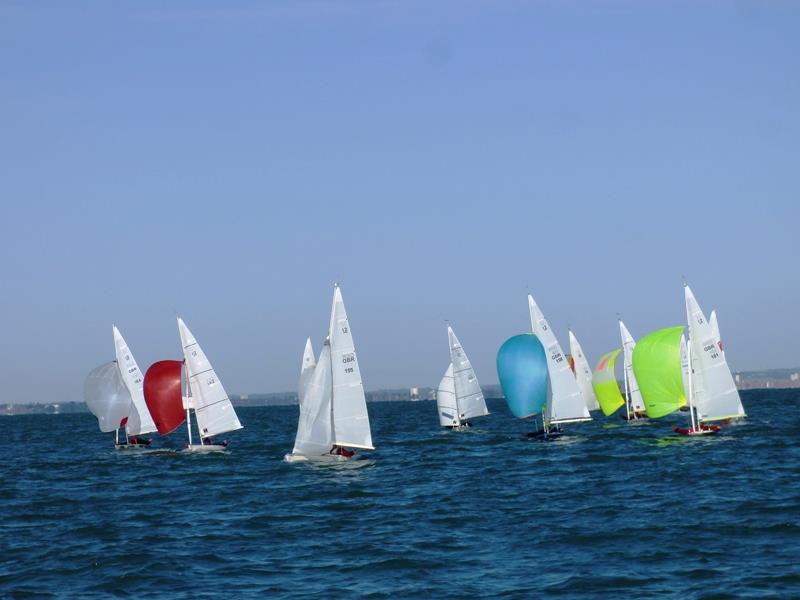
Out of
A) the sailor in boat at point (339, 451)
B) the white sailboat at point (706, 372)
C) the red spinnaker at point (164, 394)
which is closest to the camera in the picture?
the sailor in boat at point (339, 451)

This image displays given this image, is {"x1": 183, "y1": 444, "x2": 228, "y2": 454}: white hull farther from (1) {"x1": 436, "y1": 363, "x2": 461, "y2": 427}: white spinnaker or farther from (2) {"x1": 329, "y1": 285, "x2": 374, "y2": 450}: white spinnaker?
(1) {"x1": 436, "y1": 363, "x2": 461, "y2": 427}: white spinnaker

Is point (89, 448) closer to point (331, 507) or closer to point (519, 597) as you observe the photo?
point (331, 507)

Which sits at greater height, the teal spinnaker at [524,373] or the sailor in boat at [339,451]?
the teal spinnaker at [524,373]

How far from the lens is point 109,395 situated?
213 ft

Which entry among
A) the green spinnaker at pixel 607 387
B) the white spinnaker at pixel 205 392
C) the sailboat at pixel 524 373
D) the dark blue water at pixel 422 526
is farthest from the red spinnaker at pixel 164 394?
the green spinnaker at pixel 607 387

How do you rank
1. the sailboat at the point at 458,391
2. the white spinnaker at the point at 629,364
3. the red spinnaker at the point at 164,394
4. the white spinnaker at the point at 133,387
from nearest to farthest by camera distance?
the red spinnaker at the point at 164,394, the white spinnaker at the point at 133,387, the sailboat at the point at 458,391, the white spinnaker at the point at 629,364

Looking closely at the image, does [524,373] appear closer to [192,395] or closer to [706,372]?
[706,372]

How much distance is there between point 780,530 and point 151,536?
50.3 feet

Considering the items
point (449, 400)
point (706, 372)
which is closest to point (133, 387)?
point (449, 400)

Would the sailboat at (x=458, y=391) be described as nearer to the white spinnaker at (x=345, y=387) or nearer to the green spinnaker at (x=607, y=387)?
the green spinnaker at (x=607, y=387)

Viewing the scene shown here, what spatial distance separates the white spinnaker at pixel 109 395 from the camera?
6469 centimetres

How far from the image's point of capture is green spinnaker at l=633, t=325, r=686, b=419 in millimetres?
50750

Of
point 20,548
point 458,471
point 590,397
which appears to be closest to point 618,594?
point 20,548

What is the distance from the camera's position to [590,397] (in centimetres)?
8331
